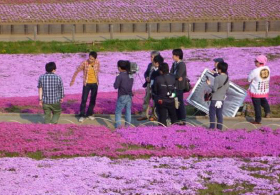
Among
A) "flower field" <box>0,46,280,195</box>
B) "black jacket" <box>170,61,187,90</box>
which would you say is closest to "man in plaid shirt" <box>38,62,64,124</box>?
"flower field" <box>0,46,280,195</box>

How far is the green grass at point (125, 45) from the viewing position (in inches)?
1232

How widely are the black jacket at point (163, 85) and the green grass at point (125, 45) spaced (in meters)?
17.9

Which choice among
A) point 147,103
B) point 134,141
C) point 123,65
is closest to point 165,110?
point 134,141

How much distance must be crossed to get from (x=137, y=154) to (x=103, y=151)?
652 millimetres

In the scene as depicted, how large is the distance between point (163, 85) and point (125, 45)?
18.7 m

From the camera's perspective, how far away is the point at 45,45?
31.9 m

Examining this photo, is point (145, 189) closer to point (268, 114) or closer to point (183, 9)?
point (268, 114)

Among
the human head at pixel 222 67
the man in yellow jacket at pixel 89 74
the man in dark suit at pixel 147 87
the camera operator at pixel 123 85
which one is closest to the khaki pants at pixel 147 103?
the man in dark suit at pixel 147 87

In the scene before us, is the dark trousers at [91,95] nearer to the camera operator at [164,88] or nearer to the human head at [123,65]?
the human head at [123,65]

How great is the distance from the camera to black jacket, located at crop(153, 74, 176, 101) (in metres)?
13.5

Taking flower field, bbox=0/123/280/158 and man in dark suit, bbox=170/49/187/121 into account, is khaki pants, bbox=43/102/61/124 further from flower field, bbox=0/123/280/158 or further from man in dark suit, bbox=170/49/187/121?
man in dark suit, bbox=170/49/187/121

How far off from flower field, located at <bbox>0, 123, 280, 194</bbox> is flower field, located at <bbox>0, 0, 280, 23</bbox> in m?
24.4

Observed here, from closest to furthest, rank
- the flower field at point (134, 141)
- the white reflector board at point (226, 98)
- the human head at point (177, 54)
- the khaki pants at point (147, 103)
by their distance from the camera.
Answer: the flower field at point (134, 141) → the human head at point (177, 54) → the khaki pants at point (147, 103) → the white reflector board at point (226, 98)

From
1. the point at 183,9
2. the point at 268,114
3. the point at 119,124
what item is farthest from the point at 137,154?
the point at 183,9
